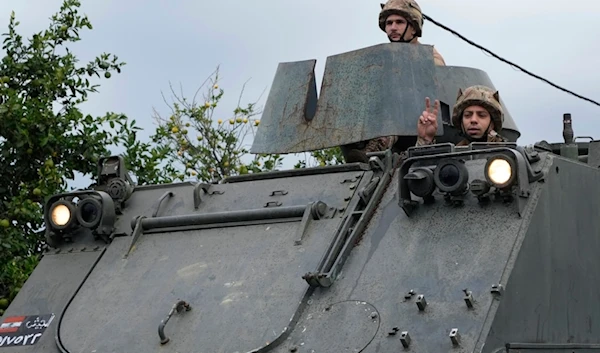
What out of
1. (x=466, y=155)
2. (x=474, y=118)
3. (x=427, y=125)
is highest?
Answer: (x=474, y=118)

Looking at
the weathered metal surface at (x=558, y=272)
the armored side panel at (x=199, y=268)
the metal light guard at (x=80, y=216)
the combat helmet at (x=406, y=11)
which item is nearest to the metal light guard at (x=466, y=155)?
the weathered metal surface at (x=558, y=272)

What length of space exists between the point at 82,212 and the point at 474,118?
2.55 m

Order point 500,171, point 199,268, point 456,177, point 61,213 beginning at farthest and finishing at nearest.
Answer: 1. point 61,213
2. point 199,268
3. point 456,177
4. point 500,171

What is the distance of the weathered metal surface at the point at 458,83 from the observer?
8812 mm

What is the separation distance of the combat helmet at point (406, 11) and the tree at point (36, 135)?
434 centimetres

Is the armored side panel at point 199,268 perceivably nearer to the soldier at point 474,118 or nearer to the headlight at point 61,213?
the headlight at point 61,213

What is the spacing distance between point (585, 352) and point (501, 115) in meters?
1.74

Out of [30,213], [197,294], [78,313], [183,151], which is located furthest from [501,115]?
[183,151]

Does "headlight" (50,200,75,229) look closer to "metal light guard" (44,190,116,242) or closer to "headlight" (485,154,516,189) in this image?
"metal light guard" (44,190,116,242)

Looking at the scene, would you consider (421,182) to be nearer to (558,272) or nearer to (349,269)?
(349,269)

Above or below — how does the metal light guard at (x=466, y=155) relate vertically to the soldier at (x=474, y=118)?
below

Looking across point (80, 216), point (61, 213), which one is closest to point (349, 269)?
point (80, 216)

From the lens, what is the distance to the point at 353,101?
8531 millimetres

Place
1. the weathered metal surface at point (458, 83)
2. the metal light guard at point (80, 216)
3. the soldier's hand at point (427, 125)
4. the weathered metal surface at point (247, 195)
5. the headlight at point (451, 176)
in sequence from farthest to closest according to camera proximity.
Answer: the weathered metal surface at point (458, 83), the soldier's hand at point (427, 125), the metal light guard at point (80, 216), the weathered metal surface at point (247, 195), the headlight at point (451, 176)
